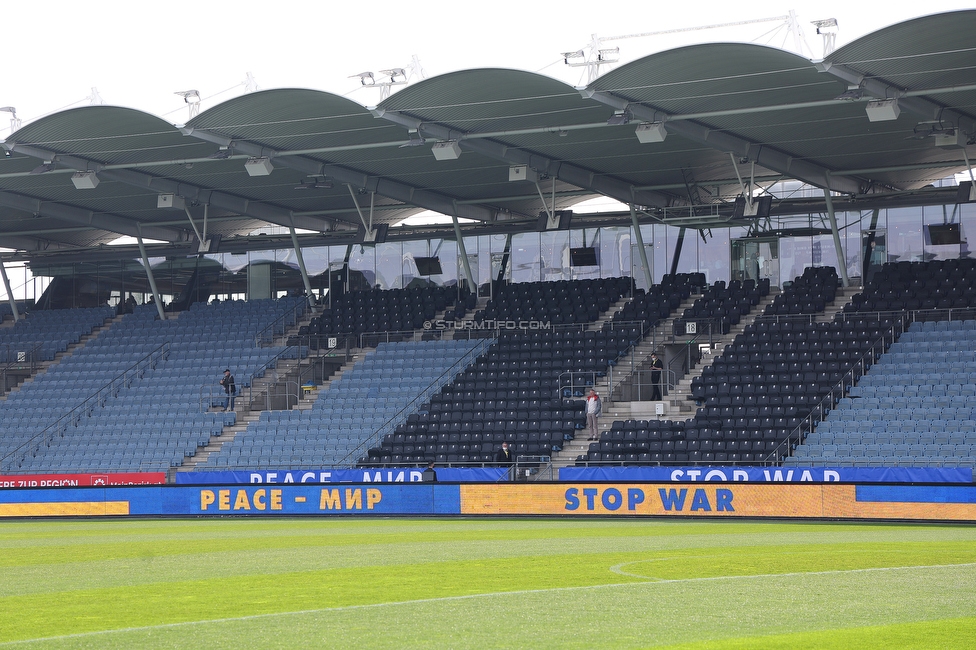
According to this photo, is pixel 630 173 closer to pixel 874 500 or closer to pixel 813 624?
pixel 874 500

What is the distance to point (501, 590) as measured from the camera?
12164mm

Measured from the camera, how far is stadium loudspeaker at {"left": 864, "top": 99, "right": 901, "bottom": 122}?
2803cm

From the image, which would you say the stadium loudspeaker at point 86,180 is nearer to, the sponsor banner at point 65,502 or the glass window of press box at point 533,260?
the sponsor banner at point 65,502

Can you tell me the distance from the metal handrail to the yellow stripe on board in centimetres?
792

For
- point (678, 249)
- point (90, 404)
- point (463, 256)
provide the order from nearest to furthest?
point (90, 404) → point (678, 249) → point (463, 256)

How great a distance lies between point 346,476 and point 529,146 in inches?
407

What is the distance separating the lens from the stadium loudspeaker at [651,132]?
30.3 meters

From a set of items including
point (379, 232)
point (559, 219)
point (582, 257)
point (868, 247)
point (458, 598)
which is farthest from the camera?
point (582, 257)

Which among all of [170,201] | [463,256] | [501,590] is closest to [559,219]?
[463,256]

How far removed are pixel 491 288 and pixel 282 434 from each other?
12.0 metres

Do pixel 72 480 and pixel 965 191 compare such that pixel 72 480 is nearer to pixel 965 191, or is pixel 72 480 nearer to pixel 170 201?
pixel 170 201

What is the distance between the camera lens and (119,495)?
30172 millimetres

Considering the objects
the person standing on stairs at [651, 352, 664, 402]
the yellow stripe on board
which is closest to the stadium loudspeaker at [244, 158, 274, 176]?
the yellow stripe on board

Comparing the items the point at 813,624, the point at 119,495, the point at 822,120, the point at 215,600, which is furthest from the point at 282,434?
the point at 813,624
